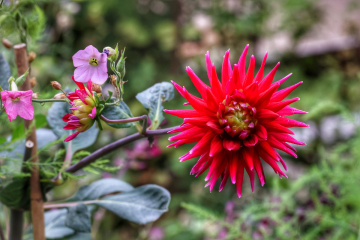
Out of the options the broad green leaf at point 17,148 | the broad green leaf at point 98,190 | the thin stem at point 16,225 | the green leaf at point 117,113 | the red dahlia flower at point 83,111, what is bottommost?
the thin stem at point 16,225

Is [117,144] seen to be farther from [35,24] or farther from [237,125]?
[35,24]

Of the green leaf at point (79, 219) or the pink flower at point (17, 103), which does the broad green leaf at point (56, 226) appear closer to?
the green leaf at point (79, 219)

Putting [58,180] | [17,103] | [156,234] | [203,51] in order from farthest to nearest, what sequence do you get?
[203,51]
[156,234]
[58,180]
[17,103]

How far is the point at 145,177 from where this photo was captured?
1.18 meters

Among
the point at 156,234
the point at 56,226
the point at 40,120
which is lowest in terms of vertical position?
the point at 156,234

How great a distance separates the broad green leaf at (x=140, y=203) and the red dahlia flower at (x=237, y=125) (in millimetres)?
93

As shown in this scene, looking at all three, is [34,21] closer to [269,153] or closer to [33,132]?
[33,132]

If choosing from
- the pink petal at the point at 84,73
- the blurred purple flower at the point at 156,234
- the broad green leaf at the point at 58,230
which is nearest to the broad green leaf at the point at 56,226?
the broad green leaf at the point at 58,230

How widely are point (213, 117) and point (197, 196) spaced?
0.96 metres

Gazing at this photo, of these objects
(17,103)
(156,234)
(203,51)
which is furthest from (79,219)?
(203,51)

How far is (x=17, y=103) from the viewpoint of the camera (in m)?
0.23

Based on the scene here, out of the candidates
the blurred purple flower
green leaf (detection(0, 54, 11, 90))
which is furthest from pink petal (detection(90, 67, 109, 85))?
the blurred purple flower

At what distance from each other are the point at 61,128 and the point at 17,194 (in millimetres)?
64

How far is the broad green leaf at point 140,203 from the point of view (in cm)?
32
